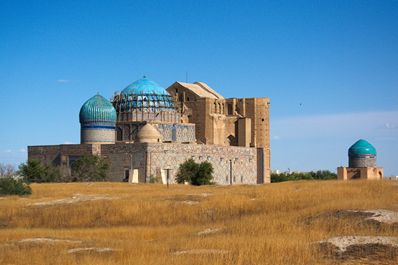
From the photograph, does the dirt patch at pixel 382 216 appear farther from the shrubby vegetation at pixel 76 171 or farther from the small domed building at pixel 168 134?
the shrubby vegetation at pixel 76 171

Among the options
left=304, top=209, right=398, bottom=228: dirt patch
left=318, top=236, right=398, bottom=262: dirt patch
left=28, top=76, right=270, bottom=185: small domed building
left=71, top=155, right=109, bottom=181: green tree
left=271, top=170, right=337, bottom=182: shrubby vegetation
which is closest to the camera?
left=318, top=236, right=398, bottom=262: dirt patch

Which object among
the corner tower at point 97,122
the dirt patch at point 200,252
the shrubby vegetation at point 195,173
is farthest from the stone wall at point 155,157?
the dirt patch at point 200,252

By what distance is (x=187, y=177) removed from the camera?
52.4 metres

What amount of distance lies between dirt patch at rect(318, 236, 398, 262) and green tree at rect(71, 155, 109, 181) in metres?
39.0

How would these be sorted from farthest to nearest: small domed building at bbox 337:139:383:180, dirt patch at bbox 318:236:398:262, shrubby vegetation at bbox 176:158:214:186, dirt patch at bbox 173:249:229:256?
small domed building at bbox 337:139:383:180, shrubby vegetation at bbox 176:158:214:186, dirt patch at bbox 173:249:229:256, dirt patch at bbox 318:236:398:262

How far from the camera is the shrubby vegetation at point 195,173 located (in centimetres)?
5197

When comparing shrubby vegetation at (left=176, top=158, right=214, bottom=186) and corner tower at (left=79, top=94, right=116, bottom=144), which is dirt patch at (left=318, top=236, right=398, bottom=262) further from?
corner tower at (left=79, top=94, right=116, bottom=144)

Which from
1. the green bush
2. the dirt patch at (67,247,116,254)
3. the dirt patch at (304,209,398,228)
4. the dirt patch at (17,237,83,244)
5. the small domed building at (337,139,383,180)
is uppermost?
the small domed building at (337,139,383,180)

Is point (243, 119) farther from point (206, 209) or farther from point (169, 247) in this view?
point (169, 247)

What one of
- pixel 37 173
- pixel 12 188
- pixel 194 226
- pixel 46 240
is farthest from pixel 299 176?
pixel 46 240

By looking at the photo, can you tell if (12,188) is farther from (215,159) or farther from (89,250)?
(215,159)

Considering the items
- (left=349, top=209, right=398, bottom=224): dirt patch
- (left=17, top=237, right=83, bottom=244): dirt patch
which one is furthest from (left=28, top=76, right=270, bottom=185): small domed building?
(left=17, top=237, right=83, bottom=244): dirt patch

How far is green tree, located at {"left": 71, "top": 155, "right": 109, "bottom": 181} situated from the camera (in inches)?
2056

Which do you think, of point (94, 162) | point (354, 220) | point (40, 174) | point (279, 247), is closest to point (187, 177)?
point (94, 162)
